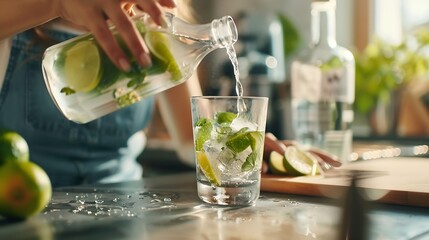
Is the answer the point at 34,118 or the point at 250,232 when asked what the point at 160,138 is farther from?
the point at 250,232

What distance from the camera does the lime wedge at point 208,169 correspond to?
0.86 metres

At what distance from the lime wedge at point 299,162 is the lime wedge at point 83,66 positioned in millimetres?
434

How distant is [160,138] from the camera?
2607mm

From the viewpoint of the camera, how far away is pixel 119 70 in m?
0.84

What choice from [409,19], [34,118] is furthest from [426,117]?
[34,118]

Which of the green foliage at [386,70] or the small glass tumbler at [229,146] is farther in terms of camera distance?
the green foliage at [386,70]

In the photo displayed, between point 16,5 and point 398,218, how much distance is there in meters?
0.67

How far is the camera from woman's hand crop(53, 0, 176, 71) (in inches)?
31.2

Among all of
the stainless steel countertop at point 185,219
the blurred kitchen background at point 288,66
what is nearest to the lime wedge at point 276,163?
the stainless steel countertop at point 185,219

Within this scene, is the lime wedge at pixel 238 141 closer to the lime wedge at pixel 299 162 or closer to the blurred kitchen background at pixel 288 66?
the lime wedge at pixel 299 162

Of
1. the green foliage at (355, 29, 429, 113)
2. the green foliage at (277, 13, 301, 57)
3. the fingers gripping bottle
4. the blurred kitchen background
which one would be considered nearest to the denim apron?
the fingers gripping bottle

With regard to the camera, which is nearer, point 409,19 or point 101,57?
point 101,57

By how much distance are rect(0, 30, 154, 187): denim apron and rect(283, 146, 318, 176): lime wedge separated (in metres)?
0.48

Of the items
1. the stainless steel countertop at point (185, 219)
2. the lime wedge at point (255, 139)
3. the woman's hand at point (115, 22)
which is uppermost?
the woman's hand at point (115, 22)
